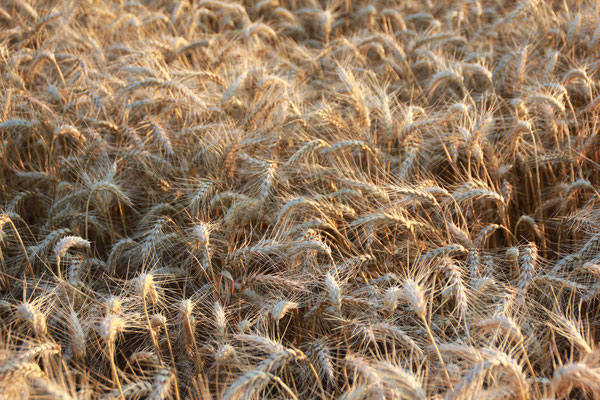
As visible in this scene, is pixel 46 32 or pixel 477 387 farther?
pixel 46 32

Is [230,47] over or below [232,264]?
over

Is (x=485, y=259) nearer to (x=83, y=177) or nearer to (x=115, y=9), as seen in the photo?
(x=83, y=177)

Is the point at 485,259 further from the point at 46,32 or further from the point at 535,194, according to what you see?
the point at 46,32

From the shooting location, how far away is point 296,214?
8.47ft

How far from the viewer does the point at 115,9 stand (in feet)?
14.5

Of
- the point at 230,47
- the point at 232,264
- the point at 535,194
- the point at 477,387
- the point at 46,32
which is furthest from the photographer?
the point at 46,32

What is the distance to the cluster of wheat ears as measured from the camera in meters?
2.01

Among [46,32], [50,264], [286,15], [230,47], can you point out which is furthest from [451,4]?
[50,264]

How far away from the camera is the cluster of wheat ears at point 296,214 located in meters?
2.01

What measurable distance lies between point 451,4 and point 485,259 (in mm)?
2735

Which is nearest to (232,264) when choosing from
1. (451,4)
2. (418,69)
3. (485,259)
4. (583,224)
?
(485,259)

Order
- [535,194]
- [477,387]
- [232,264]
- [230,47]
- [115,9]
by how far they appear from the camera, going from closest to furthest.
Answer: [477,387], [232,264], [535,194], [230,47], [115,9]

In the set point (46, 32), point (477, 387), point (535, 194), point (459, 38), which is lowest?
point (535, 194)

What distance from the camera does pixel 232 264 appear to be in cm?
250
